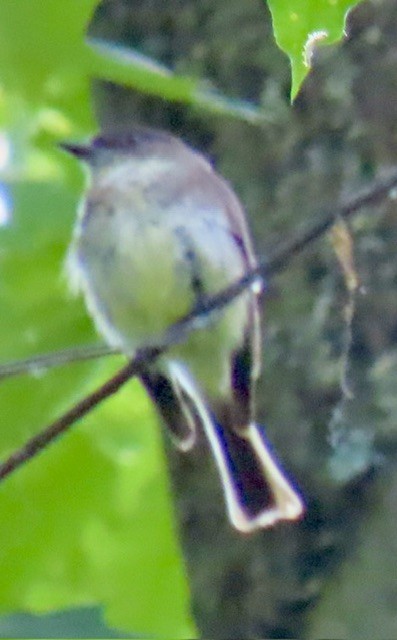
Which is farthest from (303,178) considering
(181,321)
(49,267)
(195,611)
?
(195,611)

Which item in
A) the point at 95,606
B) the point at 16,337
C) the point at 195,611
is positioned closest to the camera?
the point at 95,606

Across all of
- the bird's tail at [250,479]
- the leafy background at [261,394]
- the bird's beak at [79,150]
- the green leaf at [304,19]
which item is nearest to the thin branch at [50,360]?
the leafy background at [261,394]

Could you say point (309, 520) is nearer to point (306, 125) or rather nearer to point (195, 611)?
point (195, 611)

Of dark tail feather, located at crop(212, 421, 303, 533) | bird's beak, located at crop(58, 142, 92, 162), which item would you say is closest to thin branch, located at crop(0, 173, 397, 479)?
dark tail feather, located at crop(212, 421, 303, 533)

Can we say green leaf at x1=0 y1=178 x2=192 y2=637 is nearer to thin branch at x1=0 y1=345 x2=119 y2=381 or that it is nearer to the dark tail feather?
the dark tail feather

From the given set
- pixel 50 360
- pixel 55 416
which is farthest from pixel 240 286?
pixel 55 416

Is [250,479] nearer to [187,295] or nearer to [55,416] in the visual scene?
[187,295]
